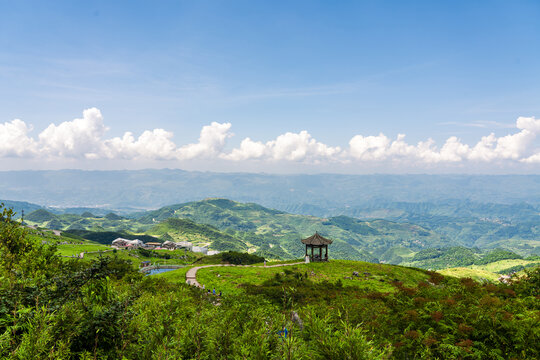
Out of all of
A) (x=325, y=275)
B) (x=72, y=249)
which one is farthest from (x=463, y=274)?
(x=72, y=249)

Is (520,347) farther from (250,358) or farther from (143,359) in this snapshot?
(143,359)

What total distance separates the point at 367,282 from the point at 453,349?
37343 mm

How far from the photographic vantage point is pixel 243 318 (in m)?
14.9

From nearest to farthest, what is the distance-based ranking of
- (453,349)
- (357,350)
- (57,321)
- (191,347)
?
(357,350)
(57,321)
(191,347)
(453,349)

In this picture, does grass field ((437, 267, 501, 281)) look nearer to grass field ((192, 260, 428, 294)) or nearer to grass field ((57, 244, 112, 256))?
grass field ((192, 260, 428, 294))

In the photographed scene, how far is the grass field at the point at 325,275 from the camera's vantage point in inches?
1863

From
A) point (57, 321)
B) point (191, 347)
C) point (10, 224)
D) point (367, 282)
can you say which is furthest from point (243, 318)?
point (367, 282)

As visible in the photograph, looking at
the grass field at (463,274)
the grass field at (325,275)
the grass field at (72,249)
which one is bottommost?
the grass field at (72,249)

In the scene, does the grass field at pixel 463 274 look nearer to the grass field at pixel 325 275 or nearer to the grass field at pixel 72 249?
the grass field at pixel 325 275

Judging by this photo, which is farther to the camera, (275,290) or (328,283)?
(328,283)

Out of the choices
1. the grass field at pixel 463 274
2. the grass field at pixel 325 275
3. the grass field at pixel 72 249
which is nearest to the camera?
the grass field at pixel 325 275

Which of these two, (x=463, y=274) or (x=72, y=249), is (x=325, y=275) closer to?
(x=463, y=274)

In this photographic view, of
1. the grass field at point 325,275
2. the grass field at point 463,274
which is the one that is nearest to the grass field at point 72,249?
the grass field at point 325,275

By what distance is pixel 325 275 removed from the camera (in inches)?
2057
